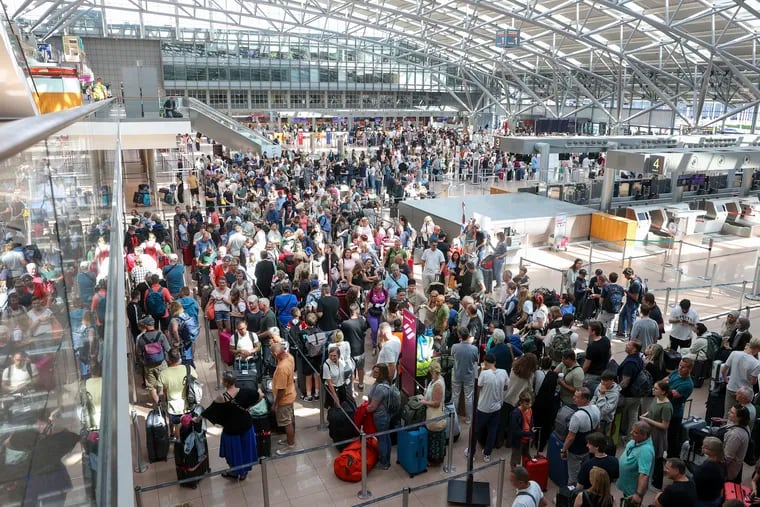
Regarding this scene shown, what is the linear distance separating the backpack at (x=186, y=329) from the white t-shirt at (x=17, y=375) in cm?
751

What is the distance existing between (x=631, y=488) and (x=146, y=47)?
4341 centimetres

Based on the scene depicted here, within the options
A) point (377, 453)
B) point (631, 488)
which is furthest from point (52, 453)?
point (377, 453)

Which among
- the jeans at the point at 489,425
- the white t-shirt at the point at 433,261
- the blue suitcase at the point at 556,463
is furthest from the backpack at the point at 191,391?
the white t-shirt at the point at 433,261

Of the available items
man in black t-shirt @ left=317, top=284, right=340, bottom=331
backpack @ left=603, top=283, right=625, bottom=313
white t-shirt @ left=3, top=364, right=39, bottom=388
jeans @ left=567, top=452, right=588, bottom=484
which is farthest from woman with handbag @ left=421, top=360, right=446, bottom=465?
white t-shirt @ left=3, top=364, right=39, bottom=388

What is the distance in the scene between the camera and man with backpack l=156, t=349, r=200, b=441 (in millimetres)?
6703

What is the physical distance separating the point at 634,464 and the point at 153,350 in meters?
5.47

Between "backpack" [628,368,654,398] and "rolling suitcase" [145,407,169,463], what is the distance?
5.46 m

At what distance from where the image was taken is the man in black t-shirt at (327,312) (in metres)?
8.45

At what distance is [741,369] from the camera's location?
7090 mm

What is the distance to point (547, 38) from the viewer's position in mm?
42938

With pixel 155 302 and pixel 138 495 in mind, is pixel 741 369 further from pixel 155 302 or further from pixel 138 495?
pixel 155 302

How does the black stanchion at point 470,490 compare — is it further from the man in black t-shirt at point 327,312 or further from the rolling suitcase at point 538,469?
the man in black t-shirt at point 327,312

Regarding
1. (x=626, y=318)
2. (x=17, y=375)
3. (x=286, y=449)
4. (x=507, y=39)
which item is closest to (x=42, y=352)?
(x=17, y=375)

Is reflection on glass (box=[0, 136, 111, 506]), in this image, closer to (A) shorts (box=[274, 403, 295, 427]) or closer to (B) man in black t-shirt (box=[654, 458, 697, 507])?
(B) man in black t-shirt (box=[654, 458, 697, 507])
